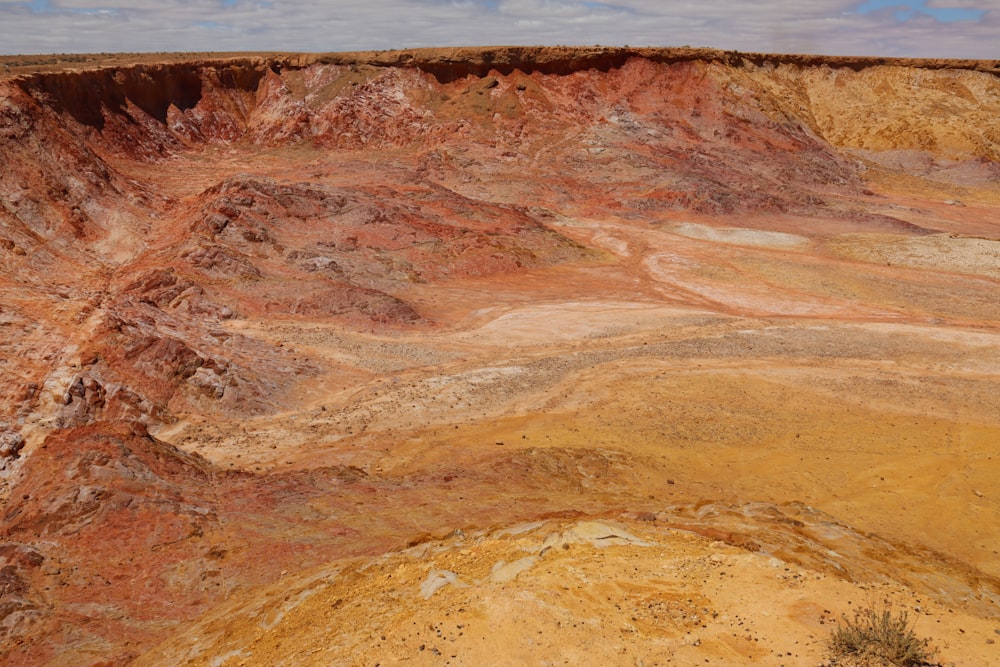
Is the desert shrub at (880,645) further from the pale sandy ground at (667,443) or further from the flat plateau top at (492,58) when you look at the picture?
the flat plateau top at (492,58)

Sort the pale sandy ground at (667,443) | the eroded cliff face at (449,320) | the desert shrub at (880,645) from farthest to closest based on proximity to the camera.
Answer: the eroded cliff face at (449,320)
the pale sandy ground at (667,443)
the desert shrub at (880,645)

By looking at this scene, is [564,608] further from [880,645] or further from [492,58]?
[492,58]

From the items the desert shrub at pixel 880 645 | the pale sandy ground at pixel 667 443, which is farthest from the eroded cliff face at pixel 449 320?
the desert shrub at pixel 880 645

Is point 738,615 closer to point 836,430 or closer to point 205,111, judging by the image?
point 836,430

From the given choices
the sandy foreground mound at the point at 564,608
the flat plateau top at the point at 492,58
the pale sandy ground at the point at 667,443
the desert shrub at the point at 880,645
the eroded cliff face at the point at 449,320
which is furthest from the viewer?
the flat plateau top at the point at 492,58

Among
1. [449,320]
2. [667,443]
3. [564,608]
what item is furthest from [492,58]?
[564,608]

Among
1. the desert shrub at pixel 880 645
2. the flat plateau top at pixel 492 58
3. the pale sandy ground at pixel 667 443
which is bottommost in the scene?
the pale sandy ground at pixel 667 443
